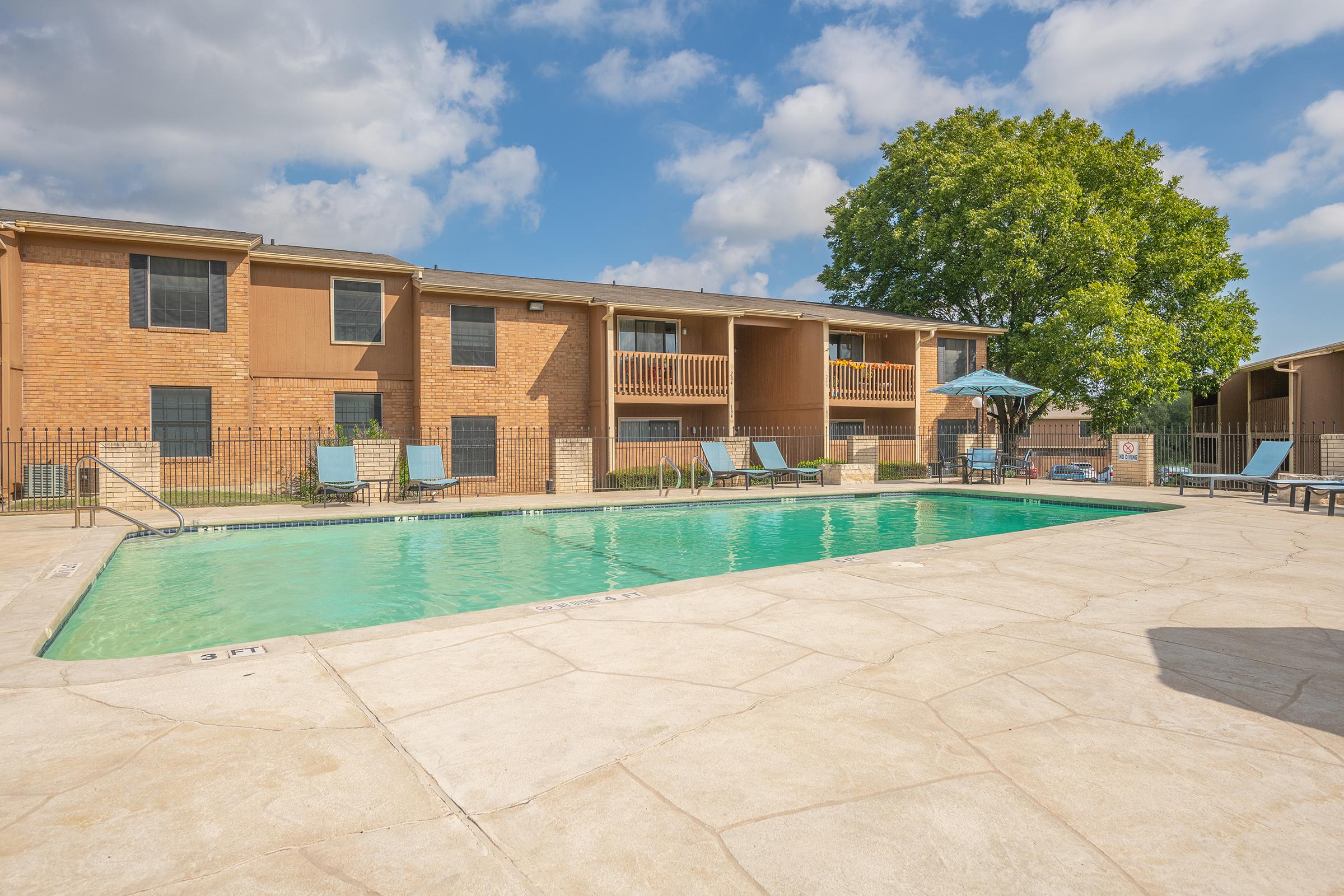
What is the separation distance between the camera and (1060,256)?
79.8 feet

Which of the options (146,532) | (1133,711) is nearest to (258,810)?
(1133,711)

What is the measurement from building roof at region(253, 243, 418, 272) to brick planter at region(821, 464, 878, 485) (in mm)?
12229

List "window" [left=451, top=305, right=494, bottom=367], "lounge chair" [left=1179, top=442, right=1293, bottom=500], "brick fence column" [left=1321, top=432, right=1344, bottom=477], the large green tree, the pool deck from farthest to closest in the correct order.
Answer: the large green tree < "window" [left=451, top=305, right=494, bottom=367] < "brick fence column" [left=1321, top=432, right=1344, bottom=477] < "lounge chair" [left=1179, top=442, right=1293, bottom=500] < the pool deck

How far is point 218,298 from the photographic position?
16.4 m

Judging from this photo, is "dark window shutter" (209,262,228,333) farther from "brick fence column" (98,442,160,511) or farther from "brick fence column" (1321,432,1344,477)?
"brick fence column" (1321,432,1344,477)

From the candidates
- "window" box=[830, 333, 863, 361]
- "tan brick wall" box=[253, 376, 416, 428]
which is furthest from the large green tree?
"tan brick wall" box=[253, 376, 416, 428]

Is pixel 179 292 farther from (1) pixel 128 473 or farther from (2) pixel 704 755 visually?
(2) pixel 704 755

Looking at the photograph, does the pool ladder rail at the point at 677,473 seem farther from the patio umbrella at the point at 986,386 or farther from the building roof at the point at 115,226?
the building roof at the point at 115,226

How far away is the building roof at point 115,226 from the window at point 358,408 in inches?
165

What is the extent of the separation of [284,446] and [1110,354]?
2433cm

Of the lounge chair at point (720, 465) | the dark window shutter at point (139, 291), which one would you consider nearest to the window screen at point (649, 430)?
the lounge chair at point (720, 465)

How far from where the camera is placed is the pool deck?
6.69ft

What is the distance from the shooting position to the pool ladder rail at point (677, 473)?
16.1 meters

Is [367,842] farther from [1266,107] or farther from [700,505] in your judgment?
[1266,107]
